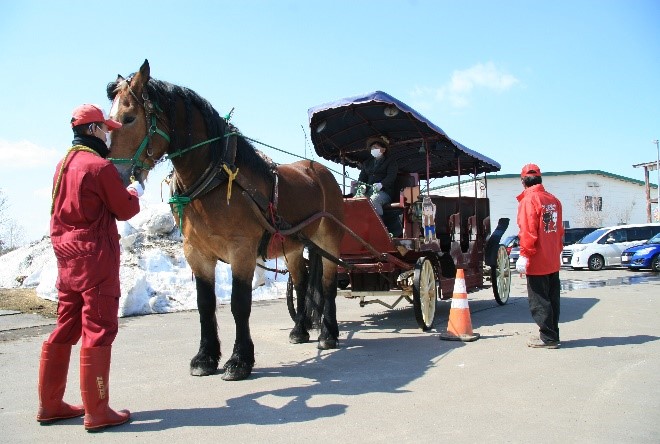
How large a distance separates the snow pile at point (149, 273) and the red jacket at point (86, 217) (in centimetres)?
574

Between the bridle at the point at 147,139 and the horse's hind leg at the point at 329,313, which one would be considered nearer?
the bridle at the point at 147,139

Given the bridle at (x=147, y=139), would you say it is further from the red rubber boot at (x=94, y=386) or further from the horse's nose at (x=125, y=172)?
the red rubber boot at (x=94, y=386)

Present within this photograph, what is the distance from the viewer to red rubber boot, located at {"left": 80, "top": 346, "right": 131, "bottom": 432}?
347cm

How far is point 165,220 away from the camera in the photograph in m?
13.8

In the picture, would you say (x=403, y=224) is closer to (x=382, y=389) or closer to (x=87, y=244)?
(x=382, y=389)

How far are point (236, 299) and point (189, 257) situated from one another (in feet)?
2.10

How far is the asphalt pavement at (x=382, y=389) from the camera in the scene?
3.40 m

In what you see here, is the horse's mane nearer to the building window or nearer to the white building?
the white building

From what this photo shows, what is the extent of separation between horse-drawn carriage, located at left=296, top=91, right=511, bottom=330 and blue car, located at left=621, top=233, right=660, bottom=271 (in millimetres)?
12226

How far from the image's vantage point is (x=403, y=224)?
794 centimetres

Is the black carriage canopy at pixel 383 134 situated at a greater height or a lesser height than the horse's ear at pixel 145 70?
greater

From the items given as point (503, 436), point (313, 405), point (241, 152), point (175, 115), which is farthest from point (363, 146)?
point (503, 436)

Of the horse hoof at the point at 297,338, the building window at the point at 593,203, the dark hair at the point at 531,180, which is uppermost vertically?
the building window at the point at 593,203

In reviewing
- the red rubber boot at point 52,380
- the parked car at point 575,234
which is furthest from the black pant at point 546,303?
the parked car at point 575,234
